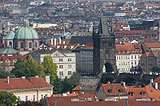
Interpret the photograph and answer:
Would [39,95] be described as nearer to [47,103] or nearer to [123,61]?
[47,103]

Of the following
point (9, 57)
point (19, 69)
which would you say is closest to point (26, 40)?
point (9, 57)

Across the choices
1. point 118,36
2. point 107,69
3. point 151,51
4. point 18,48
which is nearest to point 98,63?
point 107,69

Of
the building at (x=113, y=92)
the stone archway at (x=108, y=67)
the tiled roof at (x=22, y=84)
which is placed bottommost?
the stone archway at (x=108, y=67)

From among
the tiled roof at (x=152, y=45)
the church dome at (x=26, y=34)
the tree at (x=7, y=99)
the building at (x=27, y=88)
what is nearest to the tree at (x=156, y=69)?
the tiled roof at (x=152, y=45)

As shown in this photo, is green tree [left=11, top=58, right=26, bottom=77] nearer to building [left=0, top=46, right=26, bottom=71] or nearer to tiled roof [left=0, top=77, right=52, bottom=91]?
building [left=0, top=46, right=26, bottom=71]

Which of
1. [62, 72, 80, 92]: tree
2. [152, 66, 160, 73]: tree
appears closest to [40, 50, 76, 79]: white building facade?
[62, 72, 80, 92]: tree

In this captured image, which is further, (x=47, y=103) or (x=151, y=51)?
(x=151, y=51)

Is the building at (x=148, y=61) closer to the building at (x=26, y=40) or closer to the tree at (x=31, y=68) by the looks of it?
the building at (x=26, y=40)
